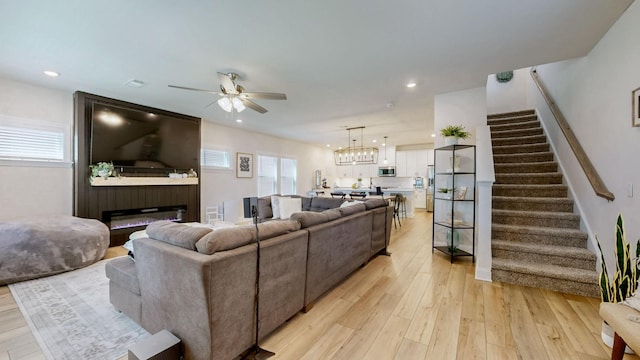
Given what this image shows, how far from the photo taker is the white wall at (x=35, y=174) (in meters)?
3.54

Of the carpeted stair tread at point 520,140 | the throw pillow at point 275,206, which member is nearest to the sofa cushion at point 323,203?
the throw pillow at point 275,206

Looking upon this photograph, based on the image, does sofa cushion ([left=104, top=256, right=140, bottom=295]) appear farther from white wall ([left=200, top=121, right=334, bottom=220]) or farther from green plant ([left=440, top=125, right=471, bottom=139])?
green plant ([left=440, top=125, right=471, bottom=139])

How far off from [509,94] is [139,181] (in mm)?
8344

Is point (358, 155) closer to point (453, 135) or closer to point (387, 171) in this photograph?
point (387, 171)

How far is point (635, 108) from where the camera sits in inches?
80.6

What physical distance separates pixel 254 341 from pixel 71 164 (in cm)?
464

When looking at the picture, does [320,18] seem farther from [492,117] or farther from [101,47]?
[492,117]

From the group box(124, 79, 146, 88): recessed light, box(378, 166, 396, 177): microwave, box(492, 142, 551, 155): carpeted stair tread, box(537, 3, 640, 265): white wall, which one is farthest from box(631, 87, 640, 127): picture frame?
box(378, 166, 396, 177): microwave

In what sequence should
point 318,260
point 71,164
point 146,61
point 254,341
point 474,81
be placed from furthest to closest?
point 71,164 < point 474,81 < point 146,61 < point 318,260 < point 254,341

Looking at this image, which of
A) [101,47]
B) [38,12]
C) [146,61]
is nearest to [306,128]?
[146,61]

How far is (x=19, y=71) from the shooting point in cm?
328

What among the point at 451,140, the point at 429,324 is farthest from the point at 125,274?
the point at 451,140

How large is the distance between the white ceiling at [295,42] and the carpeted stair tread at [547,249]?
232 centimetres

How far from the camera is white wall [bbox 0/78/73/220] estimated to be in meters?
3.54
